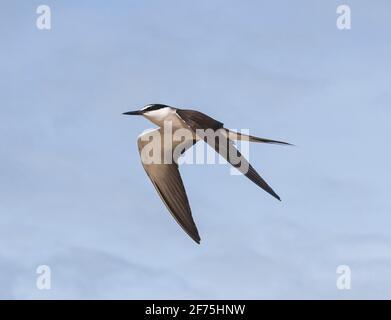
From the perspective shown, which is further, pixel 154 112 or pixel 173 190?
pixel 154 112

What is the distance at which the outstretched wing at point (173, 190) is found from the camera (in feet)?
53.9

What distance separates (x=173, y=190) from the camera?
1727cm

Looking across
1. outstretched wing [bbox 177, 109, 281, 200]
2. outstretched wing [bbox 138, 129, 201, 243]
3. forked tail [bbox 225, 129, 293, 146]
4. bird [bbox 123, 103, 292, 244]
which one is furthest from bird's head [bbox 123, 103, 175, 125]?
outstretched wing [bbox 177, 109, 281, 200]

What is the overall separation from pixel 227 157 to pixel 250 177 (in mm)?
582

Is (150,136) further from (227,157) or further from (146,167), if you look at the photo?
(227,157)

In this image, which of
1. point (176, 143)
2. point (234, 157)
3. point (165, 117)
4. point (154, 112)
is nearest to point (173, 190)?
point (176, 143)

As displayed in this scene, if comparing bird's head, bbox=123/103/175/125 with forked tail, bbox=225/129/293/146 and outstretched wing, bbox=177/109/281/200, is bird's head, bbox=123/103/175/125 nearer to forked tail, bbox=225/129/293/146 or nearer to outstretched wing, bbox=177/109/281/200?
forked tail, bbox=225/129/293/146

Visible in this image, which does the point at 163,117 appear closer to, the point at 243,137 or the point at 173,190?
the point at 173,190

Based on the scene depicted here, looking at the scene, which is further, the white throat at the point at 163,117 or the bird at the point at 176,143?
the white throat at the point at 163,117

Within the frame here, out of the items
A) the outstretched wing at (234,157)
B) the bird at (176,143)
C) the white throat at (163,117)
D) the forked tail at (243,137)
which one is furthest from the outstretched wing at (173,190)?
the outstretched wing at (234,157)

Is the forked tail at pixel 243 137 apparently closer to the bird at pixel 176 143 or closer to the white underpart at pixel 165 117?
the bird at pixel 176 143
